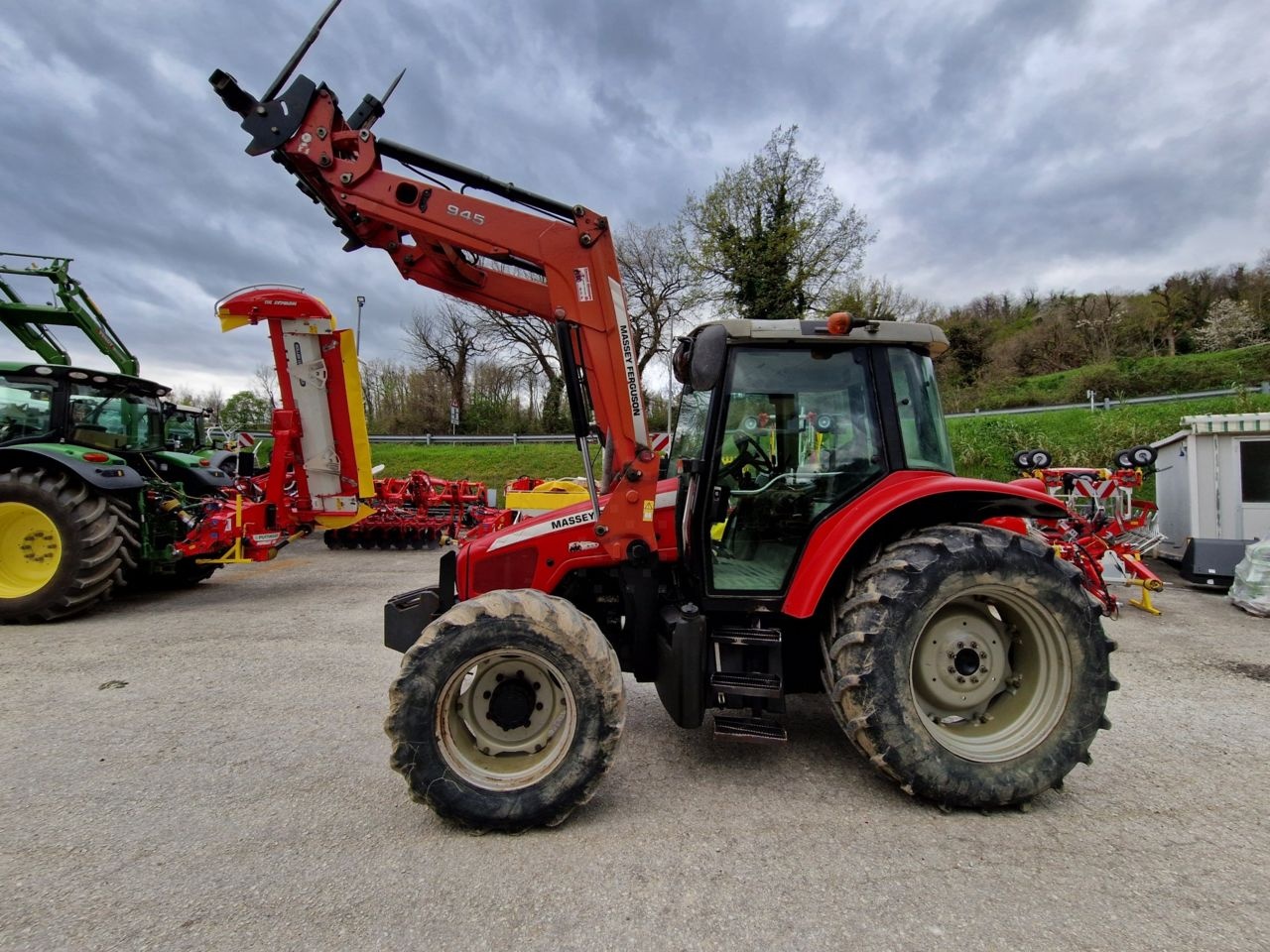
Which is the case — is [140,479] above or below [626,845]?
above

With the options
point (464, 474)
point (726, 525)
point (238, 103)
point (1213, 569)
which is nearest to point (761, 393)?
point (726, 525)

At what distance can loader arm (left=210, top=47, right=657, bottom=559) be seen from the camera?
2.81 m

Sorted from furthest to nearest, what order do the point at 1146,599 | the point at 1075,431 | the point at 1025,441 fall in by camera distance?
the point at 1025,441, the point at 1075,431, the point at 1146,599

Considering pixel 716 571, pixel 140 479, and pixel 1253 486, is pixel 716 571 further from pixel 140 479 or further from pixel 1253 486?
pixel 1253 486

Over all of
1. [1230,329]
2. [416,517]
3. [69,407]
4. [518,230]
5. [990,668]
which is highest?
[1230,329]

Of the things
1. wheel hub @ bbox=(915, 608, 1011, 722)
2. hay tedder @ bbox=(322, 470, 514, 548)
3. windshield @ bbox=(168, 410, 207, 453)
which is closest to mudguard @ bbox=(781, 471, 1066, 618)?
wheel hub @ bbox=(915, 608, 1011, 722)

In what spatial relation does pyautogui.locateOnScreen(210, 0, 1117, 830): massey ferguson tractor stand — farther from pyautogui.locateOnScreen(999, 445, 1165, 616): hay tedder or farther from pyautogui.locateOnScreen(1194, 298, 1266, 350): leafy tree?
pyautogui.locateOnScreen(1194, 298, 1266, 350): leafy tree

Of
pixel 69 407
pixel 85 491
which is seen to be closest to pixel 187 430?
pixel 69 407

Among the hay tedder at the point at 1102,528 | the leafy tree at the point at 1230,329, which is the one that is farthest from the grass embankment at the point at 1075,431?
the leafy tree at the point at 1230,329

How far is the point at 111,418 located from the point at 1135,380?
2412 cm

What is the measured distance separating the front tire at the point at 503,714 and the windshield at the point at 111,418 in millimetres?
6827

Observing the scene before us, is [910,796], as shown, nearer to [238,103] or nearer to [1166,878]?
[1166,878]

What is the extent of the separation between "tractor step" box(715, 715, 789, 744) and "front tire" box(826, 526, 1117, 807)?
0.96 feet

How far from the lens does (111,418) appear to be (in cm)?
698
